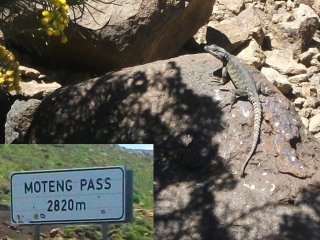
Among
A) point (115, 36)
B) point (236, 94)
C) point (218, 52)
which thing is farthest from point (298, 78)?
point (236, 94)

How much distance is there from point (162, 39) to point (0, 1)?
351 cm

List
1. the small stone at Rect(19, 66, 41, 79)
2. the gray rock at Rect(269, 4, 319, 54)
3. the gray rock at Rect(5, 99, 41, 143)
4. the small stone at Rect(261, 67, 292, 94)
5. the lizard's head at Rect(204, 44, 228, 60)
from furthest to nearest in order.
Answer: the gray rock at Rect(269, 4, 319, 54) < the small stone at Rect(261, 67, 292, 94) < the small stone at Rect(19, 66, 41, 79) < the lizard's head at Rect(204, 44, 228, 60) < the gray rock at Rect(5, 99, 41, 143)

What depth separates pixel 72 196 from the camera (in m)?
4.16

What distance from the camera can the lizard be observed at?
679 centimetres

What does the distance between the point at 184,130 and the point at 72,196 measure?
2.72 m

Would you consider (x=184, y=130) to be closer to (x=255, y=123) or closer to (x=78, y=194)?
(x=255, y=123)

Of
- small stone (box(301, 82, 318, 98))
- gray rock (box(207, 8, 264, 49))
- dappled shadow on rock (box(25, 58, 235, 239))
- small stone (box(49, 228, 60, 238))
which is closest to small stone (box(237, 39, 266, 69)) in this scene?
gray rock (box(207, 8, 264, 49))

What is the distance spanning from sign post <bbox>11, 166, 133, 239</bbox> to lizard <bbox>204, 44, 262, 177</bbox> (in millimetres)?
2488

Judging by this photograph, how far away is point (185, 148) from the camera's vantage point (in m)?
6.70

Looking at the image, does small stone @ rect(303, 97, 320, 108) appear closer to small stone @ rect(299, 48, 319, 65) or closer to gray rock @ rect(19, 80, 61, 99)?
small stone @ rect(299, 48, 319, 65)

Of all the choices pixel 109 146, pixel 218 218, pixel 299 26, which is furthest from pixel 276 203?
pixel 299 26

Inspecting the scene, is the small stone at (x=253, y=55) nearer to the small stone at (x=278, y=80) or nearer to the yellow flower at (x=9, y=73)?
the small stone at (x=278, y=80)

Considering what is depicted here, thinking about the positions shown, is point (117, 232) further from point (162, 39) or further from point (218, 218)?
point (162, 39)

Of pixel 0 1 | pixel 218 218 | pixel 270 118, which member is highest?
pixel 0 1
